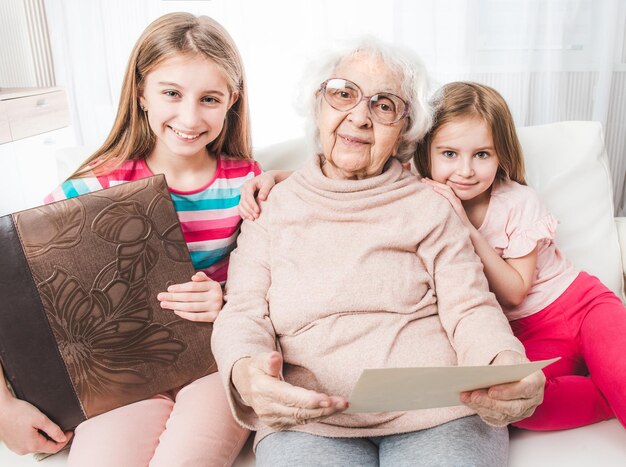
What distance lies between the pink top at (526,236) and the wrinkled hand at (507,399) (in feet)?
1.54

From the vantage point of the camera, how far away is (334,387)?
1237mm

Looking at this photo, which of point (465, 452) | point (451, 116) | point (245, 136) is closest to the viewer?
point (465, 452)

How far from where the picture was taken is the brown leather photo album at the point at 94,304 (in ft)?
4.02

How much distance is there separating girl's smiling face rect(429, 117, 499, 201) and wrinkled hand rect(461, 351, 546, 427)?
553mm

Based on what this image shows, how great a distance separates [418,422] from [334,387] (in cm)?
18

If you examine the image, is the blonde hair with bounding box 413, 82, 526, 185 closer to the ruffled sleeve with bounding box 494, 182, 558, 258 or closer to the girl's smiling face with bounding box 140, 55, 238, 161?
the ruffled sleeve with bounding box 494, 182, 558, 258

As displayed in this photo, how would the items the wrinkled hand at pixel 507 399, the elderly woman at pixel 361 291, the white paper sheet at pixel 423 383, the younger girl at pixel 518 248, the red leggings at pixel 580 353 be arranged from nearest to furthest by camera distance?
the white paper sheet at pixel 423 383, the wrinkled hand at pixel 507 399, the elderly woman at pixel 361 291, the red leggings at pixel 580 353, the younger girl at pixel 518 248

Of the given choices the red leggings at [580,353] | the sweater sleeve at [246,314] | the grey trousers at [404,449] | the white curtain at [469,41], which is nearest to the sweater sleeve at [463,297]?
the grey trousers at [404,449]

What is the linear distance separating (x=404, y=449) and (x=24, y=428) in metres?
0.77

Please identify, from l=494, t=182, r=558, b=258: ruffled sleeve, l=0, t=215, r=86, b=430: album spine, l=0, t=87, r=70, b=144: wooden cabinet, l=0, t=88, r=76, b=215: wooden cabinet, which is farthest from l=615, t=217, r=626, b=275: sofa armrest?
l=0, t=87, r=70, b=144: wooden cabinet

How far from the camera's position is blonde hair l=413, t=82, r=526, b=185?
4.85ft

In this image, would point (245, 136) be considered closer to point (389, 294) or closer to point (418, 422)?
point (389, 294)

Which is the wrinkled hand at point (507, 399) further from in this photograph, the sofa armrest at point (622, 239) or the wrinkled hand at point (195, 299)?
the sofa armrest at point (622, 239)

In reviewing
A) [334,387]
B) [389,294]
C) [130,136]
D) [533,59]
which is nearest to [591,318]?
[389,294]
